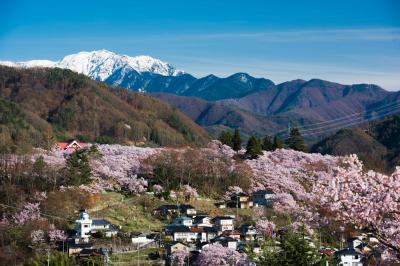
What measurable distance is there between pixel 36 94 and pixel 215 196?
2162 inches

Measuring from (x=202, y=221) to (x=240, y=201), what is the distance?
5.51 m

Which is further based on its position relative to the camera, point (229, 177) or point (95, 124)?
point (95, 124)

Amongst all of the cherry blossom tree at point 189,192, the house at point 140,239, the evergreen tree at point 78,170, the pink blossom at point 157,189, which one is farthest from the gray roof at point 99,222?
the cherry blossom tree at point 189,192

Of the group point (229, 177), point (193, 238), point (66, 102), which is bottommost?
point (193, 238)

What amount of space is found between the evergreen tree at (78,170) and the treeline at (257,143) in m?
14.1

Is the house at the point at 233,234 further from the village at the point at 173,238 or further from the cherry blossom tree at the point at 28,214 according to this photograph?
the cherry blossom tree at the point at 28,214

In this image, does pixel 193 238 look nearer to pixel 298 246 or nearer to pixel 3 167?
pixel 3 167

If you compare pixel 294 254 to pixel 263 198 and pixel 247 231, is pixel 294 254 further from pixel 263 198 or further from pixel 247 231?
pixel 263 198

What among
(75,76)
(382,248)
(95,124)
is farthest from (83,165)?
(75,76)

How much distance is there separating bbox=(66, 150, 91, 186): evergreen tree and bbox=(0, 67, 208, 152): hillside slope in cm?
3018

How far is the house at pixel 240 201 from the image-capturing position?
3606 cm

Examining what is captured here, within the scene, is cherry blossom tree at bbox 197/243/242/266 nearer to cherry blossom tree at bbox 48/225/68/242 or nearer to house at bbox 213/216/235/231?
house at bbox 213/216/235/231

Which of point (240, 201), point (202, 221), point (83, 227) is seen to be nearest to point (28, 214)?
point (83, 227)

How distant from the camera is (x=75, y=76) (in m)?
91.4
